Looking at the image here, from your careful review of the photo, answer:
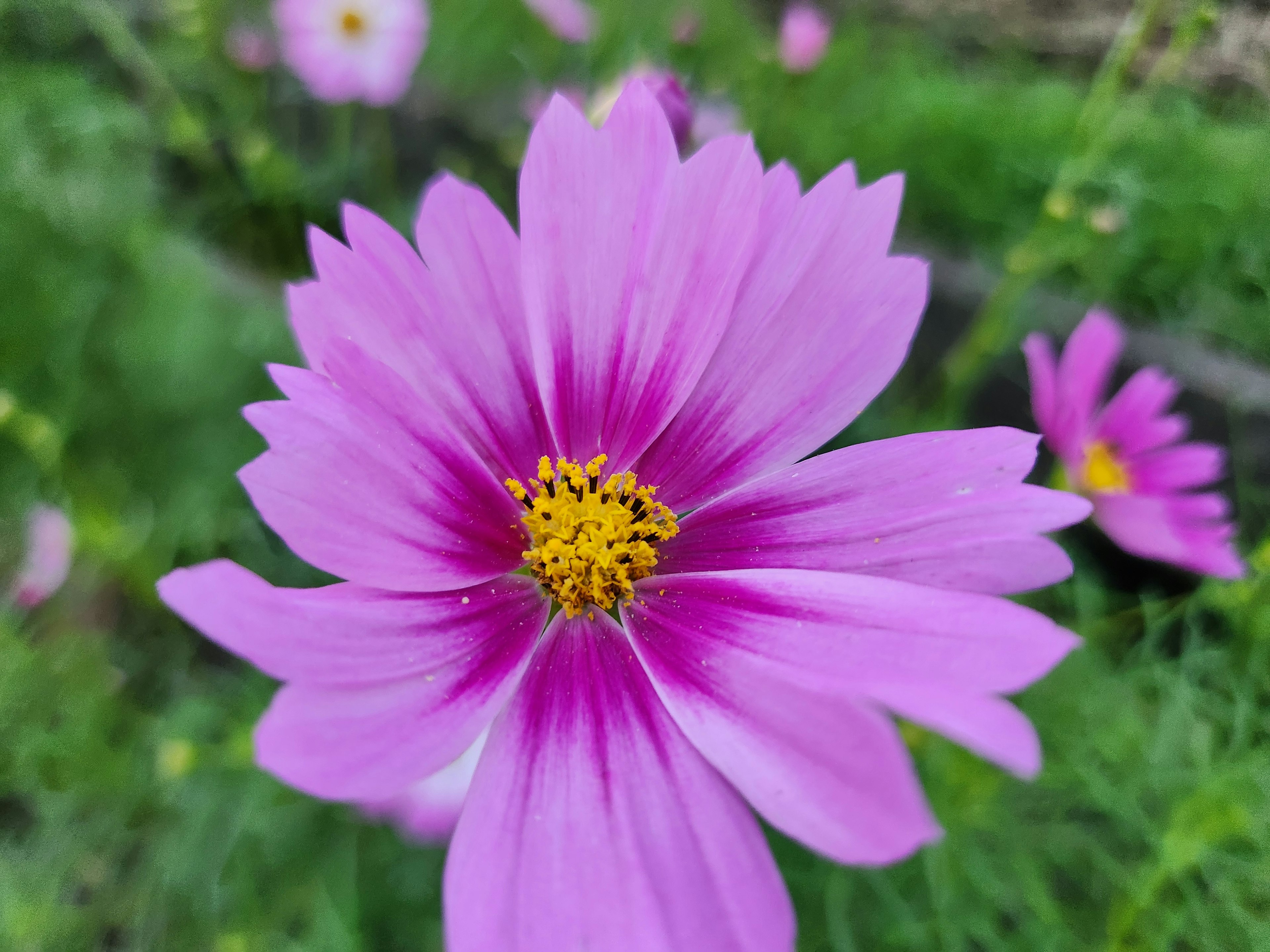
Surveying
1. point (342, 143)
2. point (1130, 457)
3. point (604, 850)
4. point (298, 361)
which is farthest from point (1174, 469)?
point (342, 143)

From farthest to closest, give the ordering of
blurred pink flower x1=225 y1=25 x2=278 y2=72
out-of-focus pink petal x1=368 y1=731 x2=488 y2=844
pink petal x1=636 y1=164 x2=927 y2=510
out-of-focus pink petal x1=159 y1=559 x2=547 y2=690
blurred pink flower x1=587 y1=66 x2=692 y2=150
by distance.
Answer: blurred pink flower x1=225 y1=25 x2=278 y2=72 → out-of-focus pink petal x1=368 y1=731 x2=488 y2=844 → blurred pink flower x1=587 y1=66 x2=692 y2=150 → pink petal x1=636 y1=164 x2=927 y2=510 → out-of-focus pink petal x1=159 y1=559 x2=547 y2=690

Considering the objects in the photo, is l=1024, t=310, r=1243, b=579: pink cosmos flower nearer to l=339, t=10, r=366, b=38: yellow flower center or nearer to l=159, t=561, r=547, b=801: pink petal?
l=159, t=561, r=547, b=801: pink petal

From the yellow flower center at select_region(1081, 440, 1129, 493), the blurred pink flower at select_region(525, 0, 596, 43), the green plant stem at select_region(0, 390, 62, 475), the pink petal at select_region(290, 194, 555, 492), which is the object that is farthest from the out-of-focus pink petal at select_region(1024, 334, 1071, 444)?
the green plant stem at select_region(0, 390, 62, 475)

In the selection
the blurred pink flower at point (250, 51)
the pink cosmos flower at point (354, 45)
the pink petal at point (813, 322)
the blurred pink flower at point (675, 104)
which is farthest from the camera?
the pink cosmos flower at point (354, 45)

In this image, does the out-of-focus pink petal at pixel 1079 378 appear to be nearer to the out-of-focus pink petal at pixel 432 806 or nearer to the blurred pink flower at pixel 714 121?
the blurred pink flower at pixel 714 121

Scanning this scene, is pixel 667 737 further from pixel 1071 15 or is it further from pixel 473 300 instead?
pixel 1071 15

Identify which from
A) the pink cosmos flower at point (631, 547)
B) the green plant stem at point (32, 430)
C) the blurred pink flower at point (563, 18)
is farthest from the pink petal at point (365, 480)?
the blurred pink flower at point (563, 18)

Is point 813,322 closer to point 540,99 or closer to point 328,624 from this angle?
point 328,624
